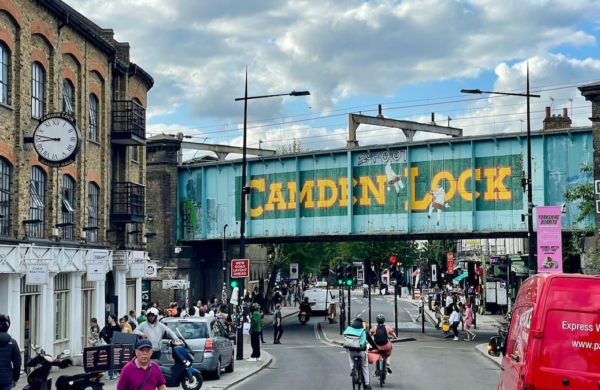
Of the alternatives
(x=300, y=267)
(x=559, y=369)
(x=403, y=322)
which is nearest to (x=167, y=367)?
(x=559, y=369)

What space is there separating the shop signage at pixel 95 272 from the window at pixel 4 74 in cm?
641

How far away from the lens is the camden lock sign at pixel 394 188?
3774cm

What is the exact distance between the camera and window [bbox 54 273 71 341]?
92.7 feet

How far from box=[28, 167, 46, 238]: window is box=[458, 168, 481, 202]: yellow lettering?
18.4 meters

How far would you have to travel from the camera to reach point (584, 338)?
1054cm

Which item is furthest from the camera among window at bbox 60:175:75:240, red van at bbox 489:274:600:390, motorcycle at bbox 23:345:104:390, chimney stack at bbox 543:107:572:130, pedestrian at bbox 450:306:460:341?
chimney stack at bbox 543:107:572:130

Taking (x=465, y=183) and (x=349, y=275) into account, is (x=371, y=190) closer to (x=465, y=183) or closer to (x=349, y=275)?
(x=349, y=275)

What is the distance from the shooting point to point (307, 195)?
142 ft

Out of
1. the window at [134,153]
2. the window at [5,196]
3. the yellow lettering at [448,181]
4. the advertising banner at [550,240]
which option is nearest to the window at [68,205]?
the window at [5,196]

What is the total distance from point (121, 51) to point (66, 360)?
85.9 feet

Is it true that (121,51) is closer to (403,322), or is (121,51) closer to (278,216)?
(278,216)

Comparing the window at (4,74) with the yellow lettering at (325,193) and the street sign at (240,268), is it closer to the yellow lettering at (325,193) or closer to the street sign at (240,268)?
the street sign at (240,268)

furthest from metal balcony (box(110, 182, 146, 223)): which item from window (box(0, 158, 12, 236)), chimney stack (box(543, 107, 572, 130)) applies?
chimney stack (box(543, 107, 572, 130))

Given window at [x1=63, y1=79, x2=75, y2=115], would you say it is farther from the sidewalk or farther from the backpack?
the backpack
